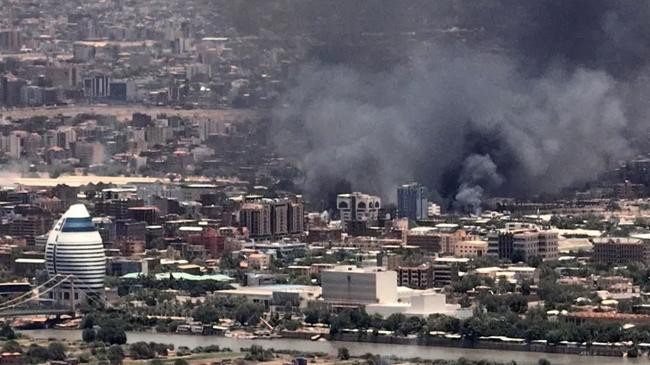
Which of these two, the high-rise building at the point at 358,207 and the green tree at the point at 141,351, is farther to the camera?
the high-rise building at the point at 358,207

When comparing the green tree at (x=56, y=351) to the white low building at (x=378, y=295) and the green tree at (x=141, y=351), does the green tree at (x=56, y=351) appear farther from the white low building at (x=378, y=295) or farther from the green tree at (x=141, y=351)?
the white low building at (x=378, y=295)

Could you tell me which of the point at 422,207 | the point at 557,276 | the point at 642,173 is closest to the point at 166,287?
the point at 557,276

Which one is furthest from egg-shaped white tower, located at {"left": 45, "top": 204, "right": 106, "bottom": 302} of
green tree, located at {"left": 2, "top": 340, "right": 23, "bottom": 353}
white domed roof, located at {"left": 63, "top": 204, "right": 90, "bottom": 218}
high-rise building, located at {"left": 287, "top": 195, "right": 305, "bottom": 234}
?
green tree, located at {"left": 2, "top": 340, "right": 23, "bottom": 353}

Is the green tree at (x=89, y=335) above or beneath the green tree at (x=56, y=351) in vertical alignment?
above

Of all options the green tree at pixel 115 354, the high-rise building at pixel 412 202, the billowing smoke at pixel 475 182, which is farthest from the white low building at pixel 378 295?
the billowing smoke at pixel 475 182

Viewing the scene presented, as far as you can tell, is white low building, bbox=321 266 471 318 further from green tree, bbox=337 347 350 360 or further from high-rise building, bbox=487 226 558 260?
high-rise building, bbox=487 226 558 260

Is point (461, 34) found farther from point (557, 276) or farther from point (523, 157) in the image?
point (557, 276)

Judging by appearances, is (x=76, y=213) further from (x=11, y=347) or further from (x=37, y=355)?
(x=37, y=355)
